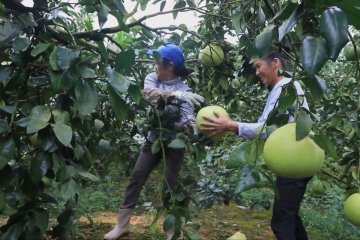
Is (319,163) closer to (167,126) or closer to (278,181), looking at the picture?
(167,126)

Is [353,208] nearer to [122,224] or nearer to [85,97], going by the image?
[85,97]

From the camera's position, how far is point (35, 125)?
3.29 feet

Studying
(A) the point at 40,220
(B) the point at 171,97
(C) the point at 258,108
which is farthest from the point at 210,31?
(A) the point at 40,220

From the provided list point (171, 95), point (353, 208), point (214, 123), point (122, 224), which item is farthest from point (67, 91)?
point (122, 224)

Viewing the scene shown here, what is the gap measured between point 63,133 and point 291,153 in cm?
48

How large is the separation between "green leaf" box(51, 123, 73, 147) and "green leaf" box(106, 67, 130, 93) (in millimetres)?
140

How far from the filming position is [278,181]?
7.33 ft

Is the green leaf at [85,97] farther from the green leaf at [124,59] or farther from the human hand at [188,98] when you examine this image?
the human hand at [188,98]

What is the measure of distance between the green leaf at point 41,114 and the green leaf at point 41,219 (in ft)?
0.71

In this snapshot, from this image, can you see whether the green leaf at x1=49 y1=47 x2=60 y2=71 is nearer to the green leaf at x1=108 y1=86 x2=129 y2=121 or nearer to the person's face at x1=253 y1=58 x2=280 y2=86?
the green leaf at x1=108 y1=86 x2=129 y2=121

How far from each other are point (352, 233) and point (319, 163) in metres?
2.88

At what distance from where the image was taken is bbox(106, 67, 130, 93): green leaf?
1.03 meters

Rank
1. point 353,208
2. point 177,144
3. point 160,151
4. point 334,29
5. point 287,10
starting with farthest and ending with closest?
point 160,151 → point 177,144 → point 353,208 → point 287,10 → point 334,29

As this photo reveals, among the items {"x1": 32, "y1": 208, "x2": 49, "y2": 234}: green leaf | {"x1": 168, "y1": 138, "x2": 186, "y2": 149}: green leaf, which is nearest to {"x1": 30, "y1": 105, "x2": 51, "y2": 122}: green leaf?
{"x1": 32, "y1": 208, "x2": 49, "y2": 234}: green leaf
